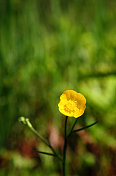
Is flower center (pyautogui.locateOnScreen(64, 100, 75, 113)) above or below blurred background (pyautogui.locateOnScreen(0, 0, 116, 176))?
above

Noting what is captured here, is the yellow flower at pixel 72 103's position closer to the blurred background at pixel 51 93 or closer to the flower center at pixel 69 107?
the flower center at pixel 69 107

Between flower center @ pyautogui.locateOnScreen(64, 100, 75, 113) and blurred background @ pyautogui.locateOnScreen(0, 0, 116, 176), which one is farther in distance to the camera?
blurred background @ pyautogui.locateOnScreen(0, 0, 116, 176)

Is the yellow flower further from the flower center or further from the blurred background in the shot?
the blurred background

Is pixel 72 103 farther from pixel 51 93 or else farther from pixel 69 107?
pixel 51 93

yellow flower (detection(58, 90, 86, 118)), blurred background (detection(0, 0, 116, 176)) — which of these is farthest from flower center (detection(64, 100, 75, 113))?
Result: blurred background (detection(0, 0, 116, 176))

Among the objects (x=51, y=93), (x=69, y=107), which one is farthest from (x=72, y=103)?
(x=51, y=93)

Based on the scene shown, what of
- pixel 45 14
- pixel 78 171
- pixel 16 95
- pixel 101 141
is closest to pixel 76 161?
pixel 78 171
